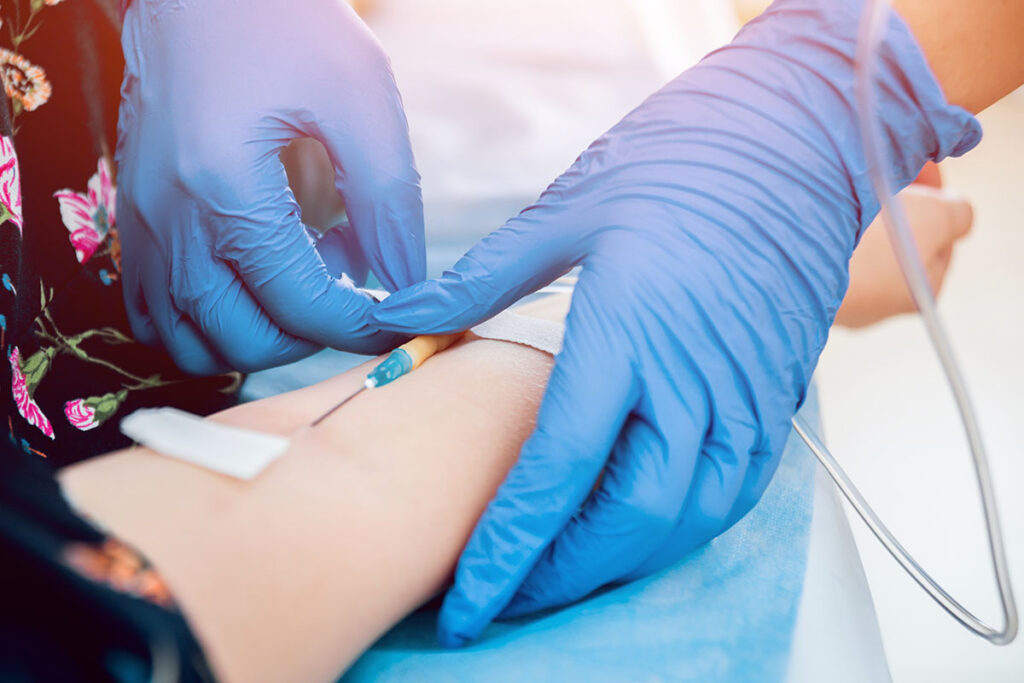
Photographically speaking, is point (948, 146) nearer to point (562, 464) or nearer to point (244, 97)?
point (562, 464)

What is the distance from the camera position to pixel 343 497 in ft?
1.96

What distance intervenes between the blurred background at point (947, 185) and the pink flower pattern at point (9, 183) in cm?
77

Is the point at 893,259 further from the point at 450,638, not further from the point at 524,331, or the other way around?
the point at 450,638

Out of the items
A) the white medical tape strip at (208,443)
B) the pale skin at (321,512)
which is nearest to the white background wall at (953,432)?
the pale skin at (321,512)

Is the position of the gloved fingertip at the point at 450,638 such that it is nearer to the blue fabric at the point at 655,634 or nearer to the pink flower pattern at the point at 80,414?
the blue fabric at the point at 655,634

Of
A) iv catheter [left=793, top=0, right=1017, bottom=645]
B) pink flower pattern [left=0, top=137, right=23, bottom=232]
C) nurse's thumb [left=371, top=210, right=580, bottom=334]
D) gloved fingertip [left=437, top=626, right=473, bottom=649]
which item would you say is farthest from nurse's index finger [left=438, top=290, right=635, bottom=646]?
pink flower pattern [left=0, top=137, right=23, bottom=232]

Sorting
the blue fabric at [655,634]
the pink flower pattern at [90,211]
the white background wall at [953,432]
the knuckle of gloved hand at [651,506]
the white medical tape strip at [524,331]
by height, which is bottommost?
the white background wall at [953,432]

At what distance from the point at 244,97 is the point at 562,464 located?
66 centimetres

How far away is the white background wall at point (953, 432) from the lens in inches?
38.5

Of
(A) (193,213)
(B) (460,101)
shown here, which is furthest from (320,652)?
(B) (460,101)

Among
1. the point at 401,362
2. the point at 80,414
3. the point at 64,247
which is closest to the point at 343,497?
the point at 401,362

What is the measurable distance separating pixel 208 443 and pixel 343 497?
0.44ft

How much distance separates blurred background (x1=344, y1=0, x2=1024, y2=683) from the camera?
1015 millimetres

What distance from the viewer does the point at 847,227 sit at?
0.77 metres
